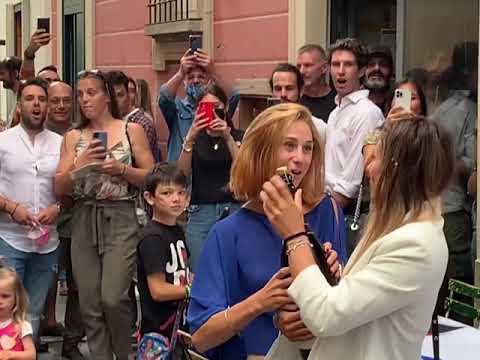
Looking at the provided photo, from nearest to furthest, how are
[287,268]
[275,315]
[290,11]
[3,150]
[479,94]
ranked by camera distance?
1. [287,268]
2. [275,315]
3. [479,94]
4. [3,150]
5. [290,11]

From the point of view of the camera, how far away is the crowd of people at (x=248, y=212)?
2709 mm

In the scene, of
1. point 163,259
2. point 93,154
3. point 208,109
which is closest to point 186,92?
point 208,109

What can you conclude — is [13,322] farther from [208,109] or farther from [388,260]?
[388,260]

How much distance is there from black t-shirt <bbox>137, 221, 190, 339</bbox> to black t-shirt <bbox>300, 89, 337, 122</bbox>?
143cm

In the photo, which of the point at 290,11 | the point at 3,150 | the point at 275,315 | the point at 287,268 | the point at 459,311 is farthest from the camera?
the point at 290,11

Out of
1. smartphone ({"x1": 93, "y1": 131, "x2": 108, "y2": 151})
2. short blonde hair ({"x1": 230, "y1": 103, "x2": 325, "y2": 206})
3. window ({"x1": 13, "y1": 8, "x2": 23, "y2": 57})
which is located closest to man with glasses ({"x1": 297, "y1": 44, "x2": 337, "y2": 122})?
smartphone ({"x1": 93, "y1": 131, "x2": 108, "y2": 151})

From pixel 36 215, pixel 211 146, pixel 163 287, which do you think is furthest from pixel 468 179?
pixel 36 215

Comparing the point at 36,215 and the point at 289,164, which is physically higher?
the point at 289,164

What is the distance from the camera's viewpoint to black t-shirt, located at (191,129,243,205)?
21.1 ft

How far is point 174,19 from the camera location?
1048cm

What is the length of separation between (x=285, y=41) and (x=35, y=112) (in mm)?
2504

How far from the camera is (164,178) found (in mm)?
5422

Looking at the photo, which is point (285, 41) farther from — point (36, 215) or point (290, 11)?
point (36, 215)

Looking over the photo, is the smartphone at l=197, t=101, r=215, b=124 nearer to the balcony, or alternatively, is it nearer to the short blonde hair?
the short blonde hair
